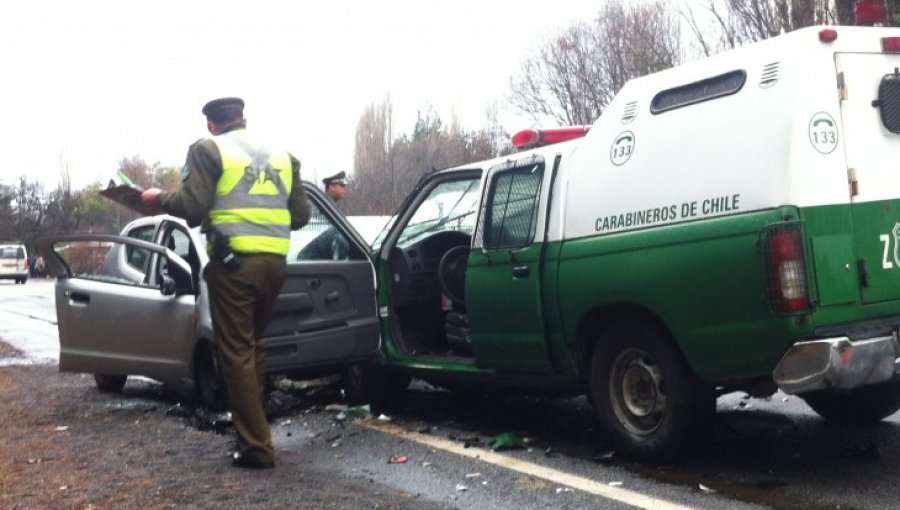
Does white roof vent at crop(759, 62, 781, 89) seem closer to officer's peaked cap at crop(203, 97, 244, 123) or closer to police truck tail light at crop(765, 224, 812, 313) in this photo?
police truck tail light at crop(765, 224, 812, 313)

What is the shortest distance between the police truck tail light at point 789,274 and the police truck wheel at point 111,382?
240 inches

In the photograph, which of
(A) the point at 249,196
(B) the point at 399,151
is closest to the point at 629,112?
(A) the point at 249,196

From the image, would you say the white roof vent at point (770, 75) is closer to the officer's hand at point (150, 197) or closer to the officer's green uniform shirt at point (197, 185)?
the officer's green uniform shirt at point (197, 185)

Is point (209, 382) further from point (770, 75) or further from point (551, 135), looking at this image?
point (770, 75)

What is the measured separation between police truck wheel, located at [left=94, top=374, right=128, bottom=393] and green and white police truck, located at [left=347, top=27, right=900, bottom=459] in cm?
387

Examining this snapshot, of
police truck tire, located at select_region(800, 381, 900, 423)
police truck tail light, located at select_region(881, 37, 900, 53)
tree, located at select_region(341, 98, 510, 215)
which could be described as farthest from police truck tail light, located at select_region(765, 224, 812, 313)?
tree, located at select_region(341, 98, 510, 215)

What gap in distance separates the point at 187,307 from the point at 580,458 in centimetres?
309

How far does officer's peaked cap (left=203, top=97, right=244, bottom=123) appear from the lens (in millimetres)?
5938

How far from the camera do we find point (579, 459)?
591cm

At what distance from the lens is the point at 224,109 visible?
234 inches

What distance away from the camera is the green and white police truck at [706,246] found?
191 inches

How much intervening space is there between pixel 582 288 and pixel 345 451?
5.53ft

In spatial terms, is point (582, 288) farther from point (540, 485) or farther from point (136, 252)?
point (136, 252)

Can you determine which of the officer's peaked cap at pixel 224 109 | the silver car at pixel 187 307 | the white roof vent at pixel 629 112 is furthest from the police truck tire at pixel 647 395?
the officer's peaked cap at pixel 224 109
